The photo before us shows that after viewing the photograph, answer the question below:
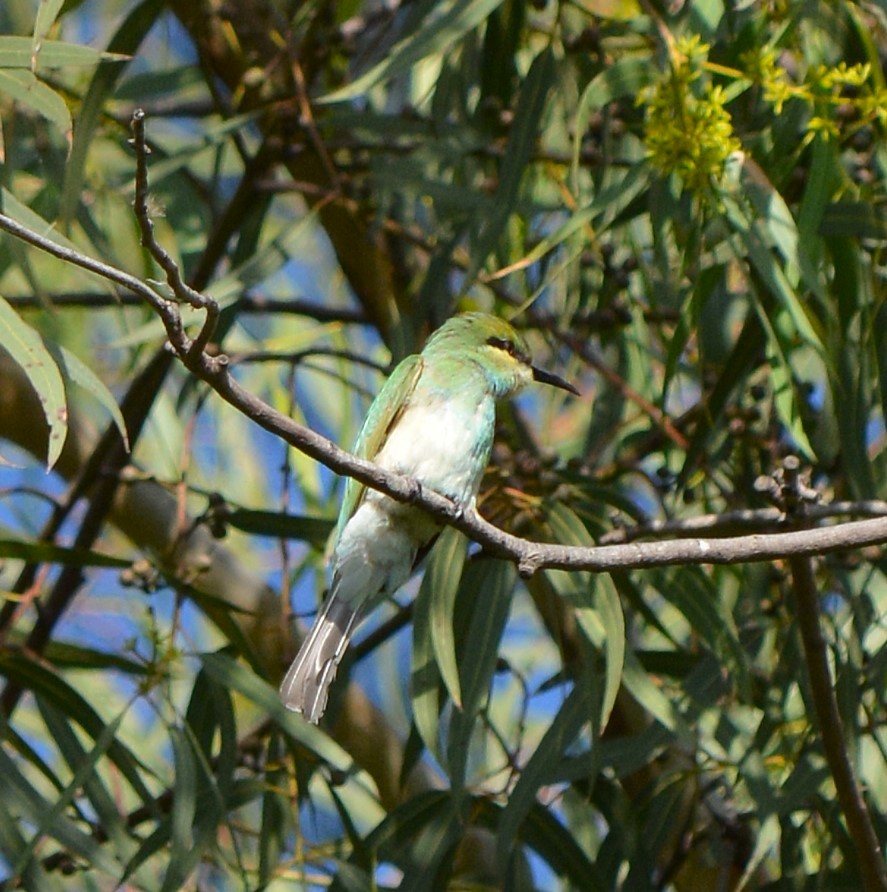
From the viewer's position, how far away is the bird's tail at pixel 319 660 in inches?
107

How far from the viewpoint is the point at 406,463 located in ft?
9.87

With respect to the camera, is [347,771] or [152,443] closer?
[347,771]

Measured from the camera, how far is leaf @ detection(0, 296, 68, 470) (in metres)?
2.19

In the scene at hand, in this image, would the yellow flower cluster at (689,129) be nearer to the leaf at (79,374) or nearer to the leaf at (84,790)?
the leaf at (79,374)

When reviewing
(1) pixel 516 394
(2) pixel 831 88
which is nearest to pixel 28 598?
(1) pixel 516 394

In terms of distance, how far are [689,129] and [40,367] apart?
3.48ft

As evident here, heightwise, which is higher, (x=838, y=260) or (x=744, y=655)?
(x=838, y=260)

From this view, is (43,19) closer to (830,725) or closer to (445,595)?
(445,595)

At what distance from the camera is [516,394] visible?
332cm

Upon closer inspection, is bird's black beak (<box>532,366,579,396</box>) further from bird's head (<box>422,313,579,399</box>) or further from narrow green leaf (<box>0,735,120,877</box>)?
narrow green leaf (<box>0,735,120,877</box>)

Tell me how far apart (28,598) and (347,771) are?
0.68 metres

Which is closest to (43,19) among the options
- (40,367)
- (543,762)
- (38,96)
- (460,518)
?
(38,96)

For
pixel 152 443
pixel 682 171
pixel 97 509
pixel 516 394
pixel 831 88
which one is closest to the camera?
pixel 682 171

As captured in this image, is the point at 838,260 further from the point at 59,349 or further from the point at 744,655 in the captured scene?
the point at 59,349
